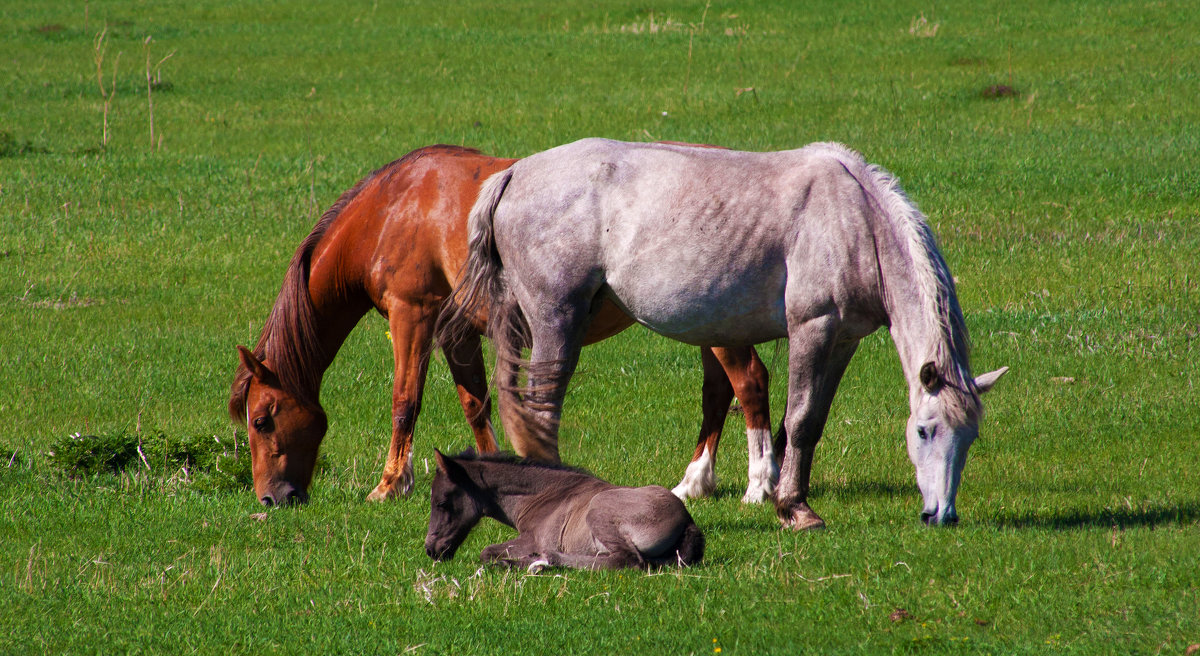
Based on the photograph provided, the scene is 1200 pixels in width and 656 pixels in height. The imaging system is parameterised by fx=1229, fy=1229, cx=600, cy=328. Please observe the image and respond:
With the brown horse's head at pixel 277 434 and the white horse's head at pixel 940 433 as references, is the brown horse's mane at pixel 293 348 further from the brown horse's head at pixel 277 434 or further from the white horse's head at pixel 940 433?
the white horse's head at pixel 940 433

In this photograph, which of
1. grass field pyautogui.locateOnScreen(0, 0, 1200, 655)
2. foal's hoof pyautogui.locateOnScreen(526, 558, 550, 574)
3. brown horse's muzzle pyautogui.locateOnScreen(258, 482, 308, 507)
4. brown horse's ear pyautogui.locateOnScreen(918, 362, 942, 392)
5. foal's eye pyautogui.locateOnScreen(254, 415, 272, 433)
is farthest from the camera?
foal's eye pyautogui.locateOnScreen(254, 415, 272, 433)

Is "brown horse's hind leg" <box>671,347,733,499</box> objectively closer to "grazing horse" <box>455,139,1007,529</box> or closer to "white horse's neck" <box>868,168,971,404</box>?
"grazing horse" <box>455,139,1007,529</box>

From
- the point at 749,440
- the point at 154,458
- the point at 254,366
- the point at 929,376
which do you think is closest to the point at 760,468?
the point at 749,440

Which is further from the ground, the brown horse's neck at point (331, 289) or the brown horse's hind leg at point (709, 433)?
the brown horse's neck at point (331, 289)

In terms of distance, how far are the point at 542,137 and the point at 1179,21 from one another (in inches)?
630

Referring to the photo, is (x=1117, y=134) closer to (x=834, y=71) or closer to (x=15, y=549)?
(x=834, y=71)

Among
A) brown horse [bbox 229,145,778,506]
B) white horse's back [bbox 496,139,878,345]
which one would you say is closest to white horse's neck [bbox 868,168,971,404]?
white horse's back [bbox 496,139,878,345]

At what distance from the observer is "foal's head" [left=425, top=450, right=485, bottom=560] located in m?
6.36

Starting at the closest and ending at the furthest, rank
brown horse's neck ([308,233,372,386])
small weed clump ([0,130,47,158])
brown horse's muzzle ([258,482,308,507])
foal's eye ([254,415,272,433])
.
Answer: brown horse's muzzle ([258,482,308,507])
foal's eye ([254,415,272,433])
brown horse's neck ([308,233,372,386])
small weed clump ([0,130,47,158])

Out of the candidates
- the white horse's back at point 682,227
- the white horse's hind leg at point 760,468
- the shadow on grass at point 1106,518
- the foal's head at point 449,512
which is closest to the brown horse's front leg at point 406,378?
the white horse's back at point 682,227

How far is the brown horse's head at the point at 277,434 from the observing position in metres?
7.90

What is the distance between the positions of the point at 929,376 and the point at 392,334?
3.76m

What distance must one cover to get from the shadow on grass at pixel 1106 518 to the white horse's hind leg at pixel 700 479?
1.95m

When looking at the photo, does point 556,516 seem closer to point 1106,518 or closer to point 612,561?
point 612,561
